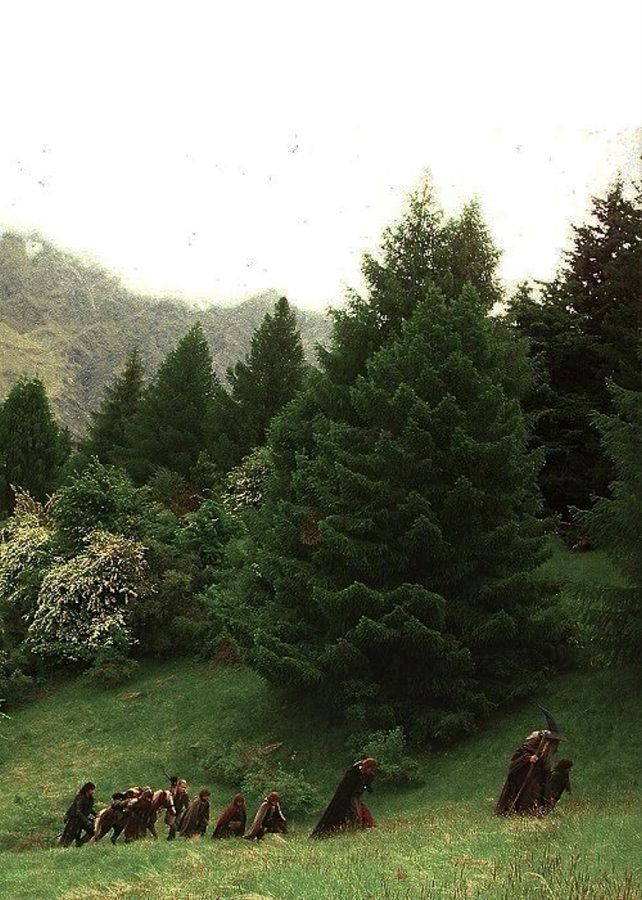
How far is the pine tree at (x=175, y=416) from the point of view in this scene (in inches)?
2175

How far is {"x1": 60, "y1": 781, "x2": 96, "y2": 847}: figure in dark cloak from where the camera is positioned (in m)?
17.1

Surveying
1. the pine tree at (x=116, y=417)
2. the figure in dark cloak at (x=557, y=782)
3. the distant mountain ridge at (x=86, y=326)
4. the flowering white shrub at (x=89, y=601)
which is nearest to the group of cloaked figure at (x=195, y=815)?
the figure in dark cloak at (x=557, y=782)

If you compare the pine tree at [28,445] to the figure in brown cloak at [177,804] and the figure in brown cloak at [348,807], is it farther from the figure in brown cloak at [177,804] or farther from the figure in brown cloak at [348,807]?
the figure in brown cloak at [348,807]

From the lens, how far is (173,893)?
991cm

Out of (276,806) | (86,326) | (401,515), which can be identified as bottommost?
(276,806)

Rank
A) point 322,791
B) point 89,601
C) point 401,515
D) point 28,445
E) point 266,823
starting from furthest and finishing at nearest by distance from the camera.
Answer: point 28,445 → point 89,601 → point 401,515 → point 322,791 → point 266,823

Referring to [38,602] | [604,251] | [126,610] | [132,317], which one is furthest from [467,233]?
[132,317]

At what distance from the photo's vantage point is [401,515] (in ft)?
74.8

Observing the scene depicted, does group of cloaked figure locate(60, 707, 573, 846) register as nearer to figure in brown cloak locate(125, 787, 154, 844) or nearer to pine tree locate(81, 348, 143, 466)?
figure in brown cloak locate(125, 787, 154, 844)

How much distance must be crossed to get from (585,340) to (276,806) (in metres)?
27.0

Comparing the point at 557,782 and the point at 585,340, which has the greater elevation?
the point at 585,340

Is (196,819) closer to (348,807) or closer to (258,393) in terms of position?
(348,807)

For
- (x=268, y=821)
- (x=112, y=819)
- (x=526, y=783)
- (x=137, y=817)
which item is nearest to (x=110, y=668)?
(x=112, y=819)

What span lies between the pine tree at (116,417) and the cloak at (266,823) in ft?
150
